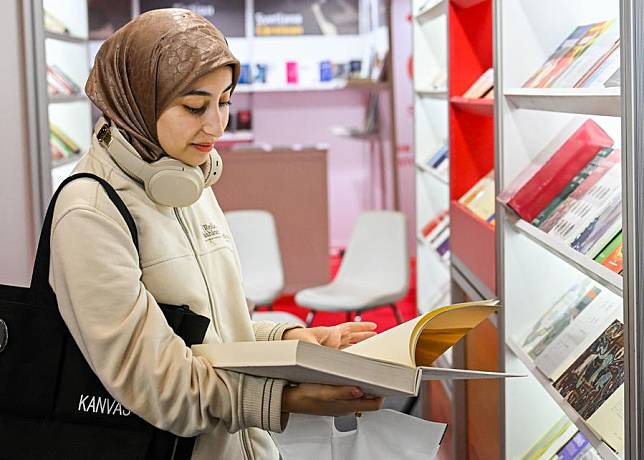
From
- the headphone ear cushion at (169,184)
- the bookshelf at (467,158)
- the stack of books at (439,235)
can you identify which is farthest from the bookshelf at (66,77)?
the headphone ear cushion at (169,184)

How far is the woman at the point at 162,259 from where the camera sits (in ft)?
5.30

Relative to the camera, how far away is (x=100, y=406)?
1.70m

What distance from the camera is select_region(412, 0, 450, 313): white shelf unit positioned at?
5.54m

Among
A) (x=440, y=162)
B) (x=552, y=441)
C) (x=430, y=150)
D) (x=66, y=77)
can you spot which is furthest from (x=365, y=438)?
(x=66, y=77)

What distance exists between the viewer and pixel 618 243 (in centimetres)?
222

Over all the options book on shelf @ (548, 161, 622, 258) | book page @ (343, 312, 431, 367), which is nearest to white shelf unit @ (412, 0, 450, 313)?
book on shelf @ (548, 161, 622, 258)

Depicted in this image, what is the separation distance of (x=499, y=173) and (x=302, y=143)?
7.45 metres

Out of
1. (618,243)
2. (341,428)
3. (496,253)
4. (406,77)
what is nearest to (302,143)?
(406,77)

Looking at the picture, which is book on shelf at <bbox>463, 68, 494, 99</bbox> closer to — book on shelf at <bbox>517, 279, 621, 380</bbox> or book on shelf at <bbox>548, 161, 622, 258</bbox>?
book on shelf at <bbox>517, 279, 621, 380</bbox>

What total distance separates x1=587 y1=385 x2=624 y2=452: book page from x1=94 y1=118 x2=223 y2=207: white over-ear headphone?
1.09m

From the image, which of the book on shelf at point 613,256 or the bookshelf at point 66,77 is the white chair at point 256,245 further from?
the book on shelf at point 613,256

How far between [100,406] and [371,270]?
13.6 ft

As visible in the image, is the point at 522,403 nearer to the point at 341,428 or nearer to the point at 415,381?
the point at 341,428

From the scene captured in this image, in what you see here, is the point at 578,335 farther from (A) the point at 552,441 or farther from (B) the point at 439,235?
(B) the point at 439,235
